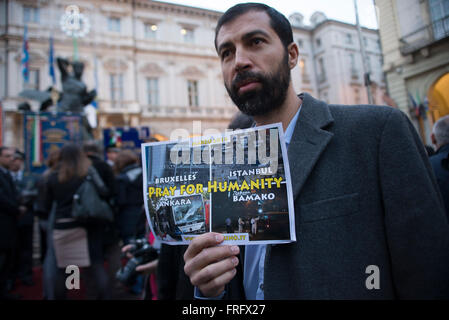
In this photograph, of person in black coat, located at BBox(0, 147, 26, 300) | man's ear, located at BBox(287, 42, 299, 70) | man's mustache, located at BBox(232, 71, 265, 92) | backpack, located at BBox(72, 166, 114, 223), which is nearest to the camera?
man's mustache, located at BBox(232, 71, 265, 92)

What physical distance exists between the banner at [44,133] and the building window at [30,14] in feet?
32.1

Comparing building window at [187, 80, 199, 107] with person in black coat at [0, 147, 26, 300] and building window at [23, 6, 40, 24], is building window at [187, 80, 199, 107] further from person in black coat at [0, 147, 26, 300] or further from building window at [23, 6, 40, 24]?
person in black coat at [0, 147, 26, 300]

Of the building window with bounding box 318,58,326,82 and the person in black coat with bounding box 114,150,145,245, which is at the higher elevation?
the building window with bounding box 318,58,326,82

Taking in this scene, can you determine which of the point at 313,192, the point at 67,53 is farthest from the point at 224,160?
the point at 67,53

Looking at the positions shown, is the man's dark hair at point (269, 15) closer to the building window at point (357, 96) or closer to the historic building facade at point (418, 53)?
the historic building facade at point (418, 53)

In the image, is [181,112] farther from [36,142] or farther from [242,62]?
[242,62]

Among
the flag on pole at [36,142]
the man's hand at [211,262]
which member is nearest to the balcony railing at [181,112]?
the flag on pole at [36,142]

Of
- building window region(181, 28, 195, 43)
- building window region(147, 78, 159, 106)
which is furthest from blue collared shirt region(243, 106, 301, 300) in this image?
building window region(147, 78, 159, 106)

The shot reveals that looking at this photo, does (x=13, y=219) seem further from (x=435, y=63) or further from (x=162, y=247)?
(x=435, y=63)

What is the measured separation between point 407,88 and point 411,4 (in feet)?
1.47

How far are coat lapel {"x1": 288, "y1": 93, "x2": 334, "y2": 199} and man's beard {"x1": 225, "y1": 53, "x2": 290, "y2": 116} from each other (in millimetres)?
101

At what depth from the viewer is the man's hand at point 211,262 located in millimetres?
712

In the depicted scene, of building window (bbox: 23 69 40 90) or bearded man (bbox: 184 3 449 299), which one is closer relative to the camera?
bearded man (bbox: 184 3 449 299)

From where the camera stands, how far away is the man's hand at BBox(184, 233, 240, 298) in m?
0.71
